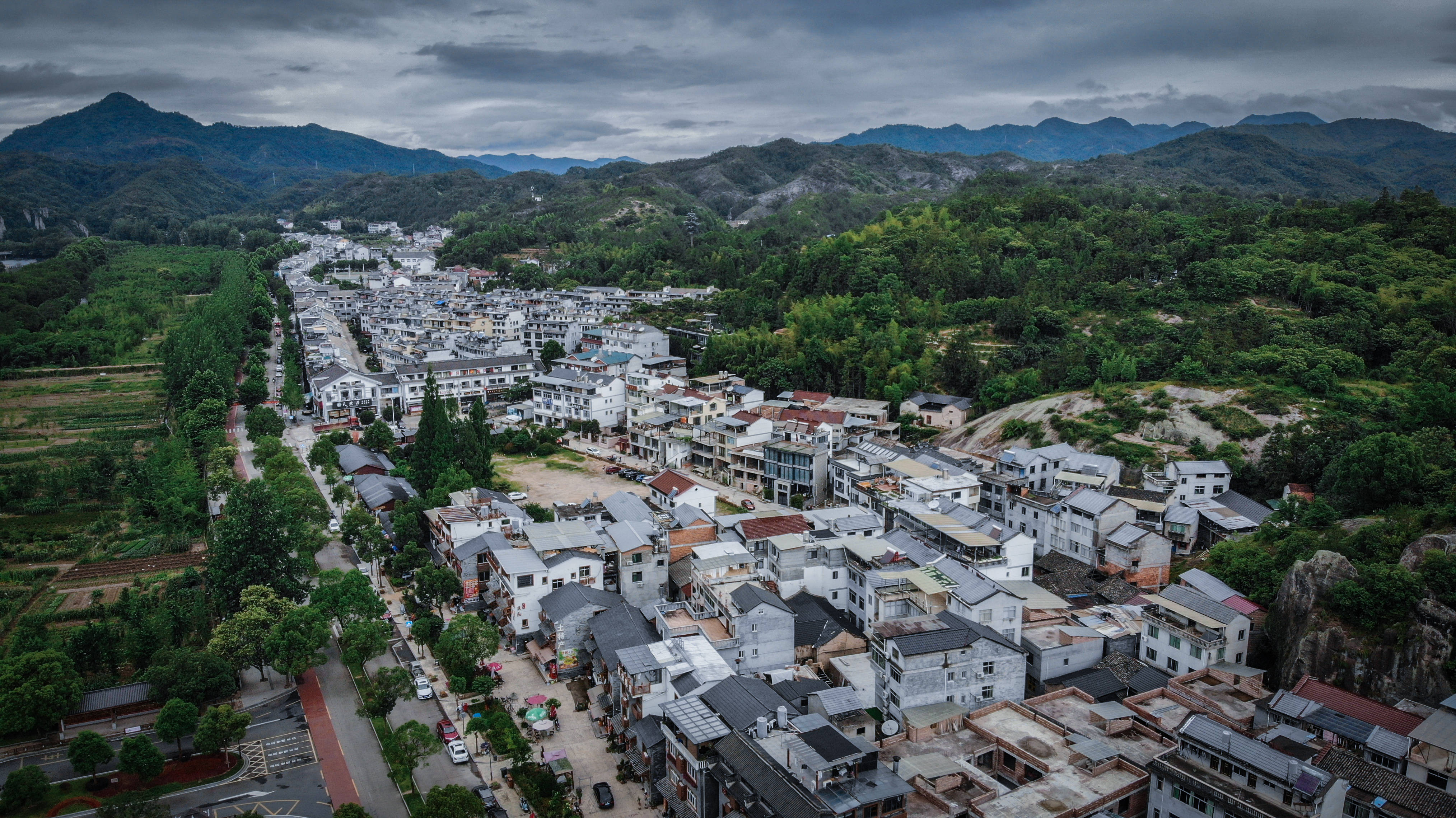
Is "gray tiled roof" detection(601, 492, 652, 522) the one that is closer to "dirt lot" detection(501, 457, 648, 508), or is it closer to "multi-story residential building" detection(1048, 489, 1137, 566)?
"dirt lot" detection(501, 457, 648, 508)

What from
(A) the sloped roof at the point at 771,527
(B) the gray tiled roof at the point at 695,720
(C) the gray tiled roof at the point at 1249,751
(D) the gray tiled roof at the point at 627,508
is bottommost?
(B) the gray tiled roof at the point at 695,720

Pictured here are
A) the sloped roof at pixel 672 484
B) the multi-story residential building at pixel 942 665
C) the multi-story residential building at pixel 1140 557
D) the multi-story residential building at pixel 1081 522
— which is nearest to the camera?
the multi-story residential building at pixel 942 665

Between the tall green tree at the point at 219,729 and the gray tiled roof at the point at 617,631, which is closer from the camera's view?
the tall green tree at the point at 219,729

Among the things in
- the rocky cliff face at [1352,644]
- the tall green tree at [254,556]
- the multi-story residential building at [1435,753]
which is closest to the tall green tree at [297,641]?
the tall green tree at [254,556]

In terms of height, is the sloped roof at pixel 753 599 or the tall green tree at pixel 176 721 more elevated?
the sloped roof at pixel 753 599

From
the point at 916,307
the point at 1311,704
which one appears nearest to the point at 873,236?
the point at 916,307

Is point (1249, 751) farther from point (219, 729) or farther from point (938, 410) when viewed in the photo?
point (938, 410)

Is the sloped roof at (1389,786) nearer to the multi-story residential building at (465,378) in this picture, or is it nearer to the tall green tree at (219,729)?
the tall green tree at (219,729)
